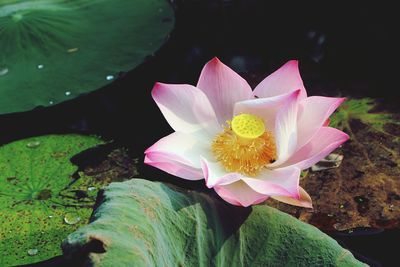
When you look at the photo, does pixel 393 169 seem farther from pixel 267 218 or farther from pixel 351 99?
pixel 267 218

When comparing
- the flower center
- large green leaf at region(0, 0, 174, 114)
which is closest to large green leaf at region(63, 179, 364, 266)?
the flower center

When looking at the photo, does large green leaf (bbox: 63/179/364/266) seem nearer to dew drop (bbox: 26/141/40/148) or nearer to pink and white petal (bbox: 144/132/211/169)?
pink and white petal (bbox: 144/132/211/169)

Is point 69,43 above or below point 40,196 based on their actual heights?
above

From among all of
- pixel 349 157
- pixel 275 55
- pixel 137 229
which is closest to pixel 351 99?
pixel 349 157

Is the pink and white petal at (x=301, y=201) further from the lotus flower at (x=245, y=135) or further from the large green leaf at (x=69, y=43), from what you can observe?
the large green leaf at (x=69, y=43)

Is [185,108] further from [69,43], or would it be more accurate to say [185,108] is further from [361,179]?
[69,43]

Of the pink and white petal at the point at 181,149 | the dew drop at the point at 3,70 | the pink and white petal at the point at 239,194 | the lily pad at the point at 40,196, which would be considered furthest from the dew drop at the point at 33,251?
the dew drop at the point at 3,70

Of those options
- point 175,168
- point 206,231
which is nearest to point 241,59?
point 175,168
